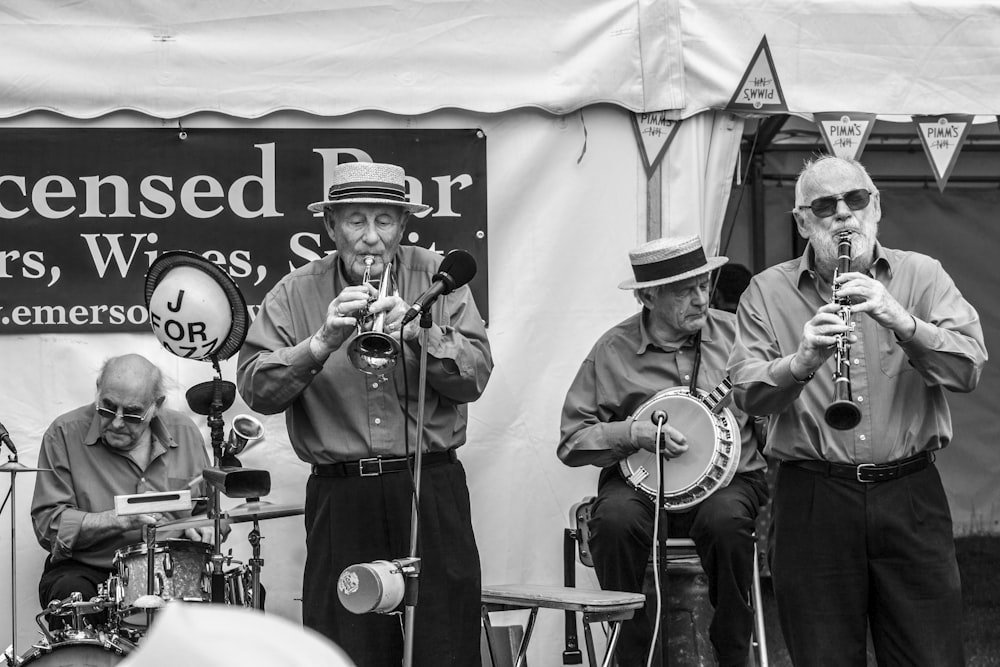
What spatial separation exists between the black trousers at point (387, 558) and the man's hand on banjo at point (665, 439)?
2.96 ft

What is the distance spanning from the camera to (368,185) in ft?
15.3

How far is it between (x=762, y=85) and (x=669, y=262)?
2.94 feet

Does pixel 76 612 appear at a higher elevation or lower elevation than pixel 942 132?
lower

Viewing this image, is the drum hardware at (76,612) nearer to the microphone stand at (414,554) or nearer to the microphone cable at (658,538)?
the microphone stand at (414,554)

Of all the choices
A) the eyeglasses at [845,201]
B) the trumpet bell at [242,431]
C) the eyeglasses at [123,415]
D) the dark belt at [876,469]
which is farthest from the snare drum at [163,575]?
the eyeglasses at [845,201]

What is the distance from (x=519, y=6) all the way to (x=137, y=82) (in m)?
1.65

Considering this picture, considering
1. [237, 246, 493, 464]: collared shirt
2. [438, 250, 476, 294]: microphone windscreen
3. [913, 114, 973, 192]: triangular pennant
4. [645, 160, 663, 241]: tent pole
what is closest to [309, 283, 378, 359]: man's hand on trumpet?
[237, 246, 493, 464]: collared shirt

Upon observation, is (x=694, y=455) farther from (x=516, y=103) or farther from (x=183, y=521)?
(x=183, y=521)

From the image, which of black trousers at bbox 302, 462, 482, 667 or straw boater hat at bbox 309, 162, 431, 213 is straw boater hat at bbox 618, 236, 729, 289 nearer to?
straw boater hat at bbox 309, 162, 431, 213

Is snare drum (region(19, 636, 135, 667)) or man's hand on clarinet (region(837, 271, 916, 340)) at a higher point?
man's hand on clarinet (region(837, 271, 916, 340))

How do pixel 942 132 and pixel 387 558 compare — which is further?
pixel 942 132

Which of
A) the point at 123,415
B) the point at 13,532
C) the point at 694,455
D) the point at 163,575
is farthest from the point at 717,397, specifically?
the point at 13,532

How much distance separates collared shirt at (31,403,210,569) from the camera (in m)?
5.32

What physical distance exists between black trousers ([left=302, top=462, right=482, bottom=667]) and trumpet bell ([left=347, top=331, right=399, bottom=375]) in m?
0.52
